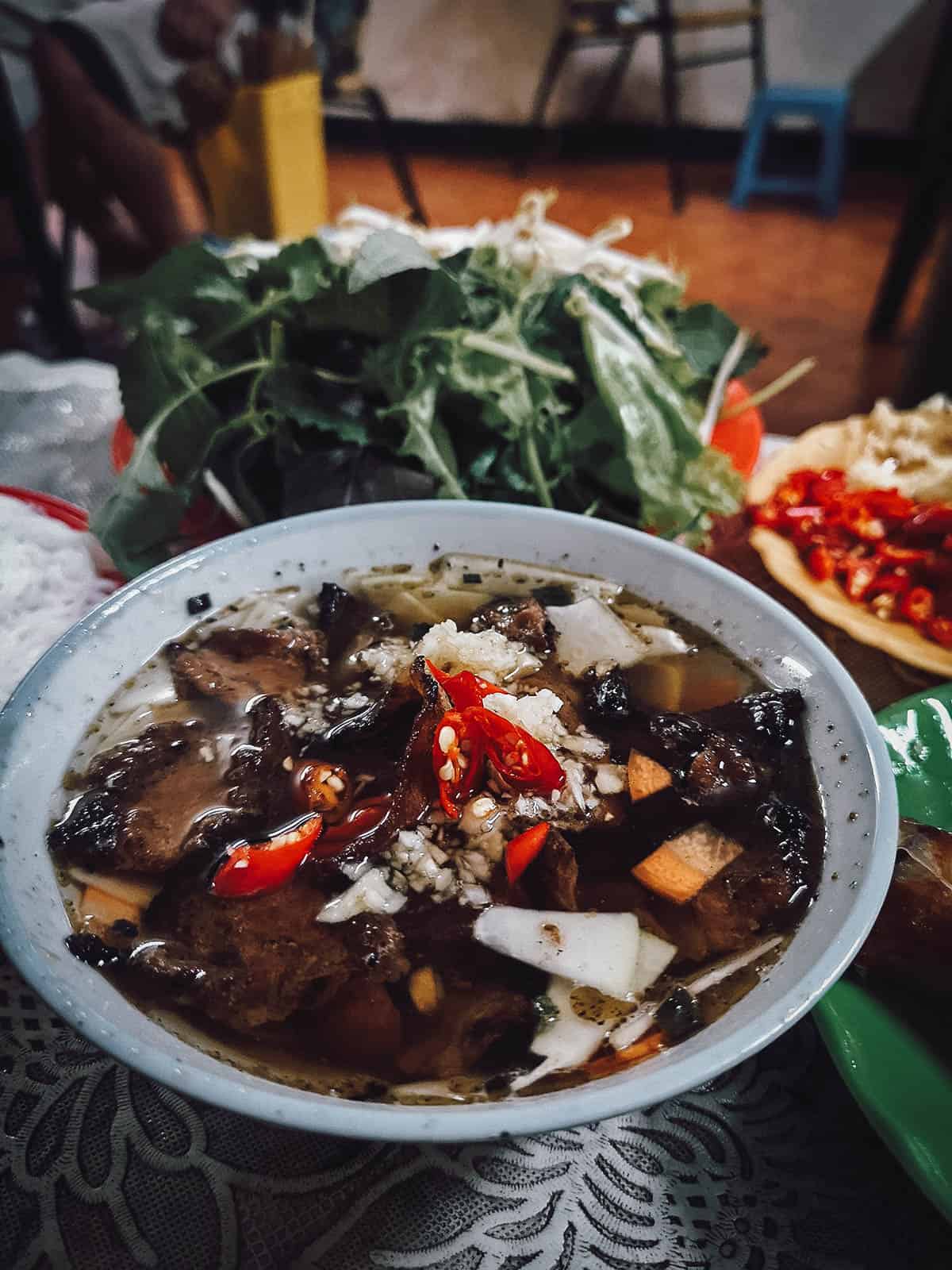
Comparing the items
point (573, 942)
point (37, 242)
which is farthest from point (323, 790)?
point (37, 242)

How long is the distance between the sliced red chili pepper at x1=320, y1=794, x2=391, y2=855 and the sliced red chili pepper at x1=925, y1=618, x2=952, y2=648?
1.18 metres

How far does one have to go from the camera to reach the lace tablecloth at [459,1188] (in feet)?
3.21

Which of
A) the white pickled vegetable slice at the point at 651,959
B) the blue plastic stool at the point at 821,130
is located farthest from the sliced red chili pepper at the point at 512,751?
the blue plastic stool at the point at 821,130

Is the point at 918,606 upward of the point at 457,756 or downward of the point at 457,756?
downward

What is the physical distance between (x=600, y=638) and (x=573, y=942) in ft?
1.74

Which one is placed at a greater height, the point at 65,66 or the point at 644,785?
the point at 65,66

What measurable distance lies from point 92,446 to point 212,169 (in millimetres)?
3412

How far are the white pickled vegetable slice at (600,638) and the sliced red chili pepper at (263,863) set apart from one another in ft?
1.71

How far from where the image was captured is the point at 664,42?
7379 mm

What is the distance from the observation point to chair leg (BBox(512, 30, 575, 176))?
7668mm

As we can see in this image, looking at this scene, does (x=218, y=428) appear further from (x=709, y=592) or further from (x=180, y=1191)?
(x=180, y=1191)

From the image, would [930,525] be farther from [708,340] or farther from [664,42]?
[664,42]

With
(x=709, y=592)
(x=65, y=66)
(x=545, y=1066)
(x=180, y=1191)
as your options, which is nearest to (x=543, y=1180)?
(x=545, y=1066)

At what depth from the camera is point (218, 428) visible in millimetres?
1829
